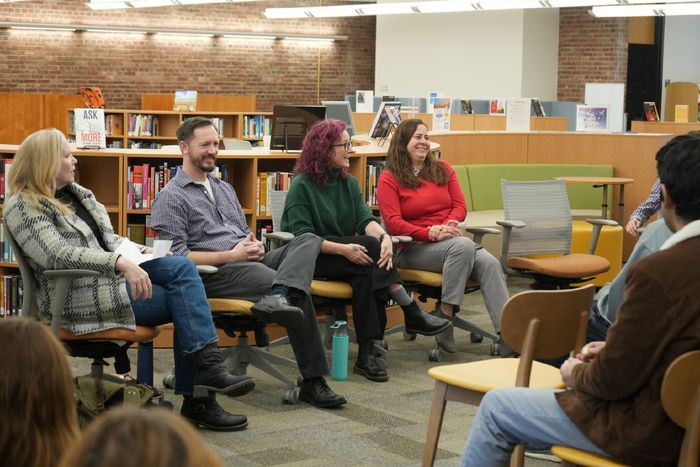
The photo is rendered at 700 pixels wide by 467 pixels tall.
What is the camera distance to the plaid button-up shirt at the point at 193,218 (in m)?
4.91

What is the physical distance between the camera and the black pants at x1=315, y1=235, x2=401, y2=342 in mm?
5320

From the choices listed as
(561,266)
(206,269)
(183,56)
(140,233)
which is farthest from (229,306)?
(183,56)

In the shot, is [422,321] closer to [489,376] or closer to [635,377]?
[489,376]

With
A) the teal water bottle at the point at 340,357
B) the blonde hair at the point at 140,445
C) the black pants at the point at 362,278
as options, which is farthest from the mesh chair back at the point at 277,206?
the blonde hair at the point at 140,445

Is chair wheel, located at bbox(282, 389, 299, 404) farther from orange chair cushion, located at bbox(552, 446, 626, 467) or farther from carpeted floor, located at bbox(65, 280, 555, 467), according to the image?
orange chair cushion, located at bbox(552, 446, 626, 467)

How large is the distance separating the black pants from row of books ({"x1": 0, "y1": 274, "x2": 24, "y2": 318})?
5.27ft

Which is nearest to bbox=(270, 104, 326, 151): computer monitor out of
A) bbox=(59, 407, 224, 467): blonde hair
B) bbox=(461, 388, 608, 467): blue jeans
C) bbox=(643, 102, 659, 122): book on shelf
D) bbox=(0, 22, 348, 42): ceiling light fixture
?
bbox=(461, 388, 608, 467): blue jeans

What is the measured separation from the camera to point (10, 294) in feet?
18.6

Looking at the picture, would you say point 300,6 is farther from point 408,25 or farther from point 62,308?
point 62,308

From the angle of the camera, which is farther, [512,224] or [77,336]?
[512,224]

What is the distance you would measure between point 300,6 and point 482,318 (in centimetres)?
1308

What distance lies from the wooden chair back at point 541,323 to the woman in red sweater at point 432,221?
241cm

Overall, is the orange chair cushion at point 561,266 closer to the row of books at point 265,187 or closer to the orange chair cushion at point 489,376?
the row of books at point 265,187

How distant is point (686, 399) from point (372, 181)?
13.3ft
